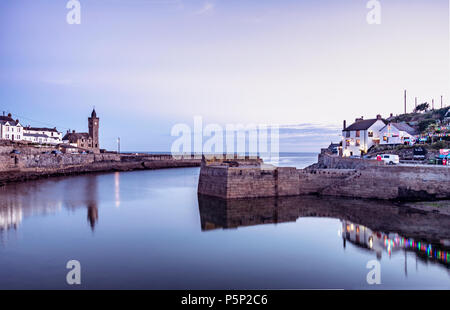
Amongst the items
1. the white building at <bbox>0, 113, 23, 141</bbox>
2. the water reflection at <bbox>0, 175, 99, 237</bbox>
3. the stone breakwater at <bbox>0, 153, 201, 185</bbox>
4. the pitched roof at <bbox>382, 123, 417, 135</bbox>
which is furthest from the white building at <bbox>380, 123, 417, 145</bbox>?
the white building at <bbox>0, 113, 23, 141</bbox>

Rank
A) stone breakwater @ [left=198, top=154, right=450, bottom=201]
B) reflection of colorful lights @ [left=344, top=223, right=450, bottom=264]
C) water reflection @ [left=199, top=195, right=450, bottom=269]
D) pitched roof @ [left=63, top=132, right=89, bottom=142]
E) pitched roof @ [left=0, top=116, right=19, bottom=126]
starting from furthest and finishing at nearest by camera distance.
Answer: pitched roof @ [left=63, top=132, right=89, bottom=142] → pitched roof @ [left=0, top=116, right=19, bottom=126] → stone breakwater @ [left=198, top=154, right=450, bottom=201] → water reflection @ [left=199, top=195, right=450, bottom=269] → reflection of colorful lights @ [left=344, top=223, right=450, bottom=264]

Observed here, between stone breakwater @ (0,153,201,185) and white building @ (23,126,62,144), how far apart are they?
61.4 feet

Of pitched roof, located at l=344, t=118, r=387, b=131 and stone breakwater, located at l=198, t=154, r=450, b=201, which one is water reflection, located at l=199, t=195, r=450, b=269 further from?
pitched roof, located at l=344, t=118, r=387, b=131

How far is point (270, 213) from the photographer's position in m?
18.7

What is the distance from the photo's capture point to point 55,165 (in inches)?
1752

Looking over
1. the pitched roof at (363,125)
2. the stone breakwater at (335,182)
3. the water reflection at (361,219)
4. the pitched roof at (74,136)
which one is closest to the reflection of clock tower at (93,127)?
the pitched roof at (74,136)

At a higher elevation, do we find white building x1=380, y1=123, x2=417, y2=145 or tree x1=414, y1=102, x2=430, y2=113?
tree x1=414, y1=102, x2=430, y2=113

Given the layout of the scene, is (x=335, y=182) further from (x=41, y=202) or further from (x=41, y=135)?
(x=41, y=135)

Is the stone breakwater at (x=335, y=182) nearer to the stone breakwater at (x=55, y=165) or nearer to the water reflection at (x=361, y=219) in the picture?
the water reflection at (x=361, y=219)

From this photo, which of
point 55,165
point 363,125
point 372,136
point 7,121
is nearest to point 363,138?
point 372,136

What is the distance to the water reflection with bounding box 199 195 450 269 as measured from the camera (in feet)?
41.7

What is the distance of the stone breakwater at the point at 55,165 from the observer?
119 ft

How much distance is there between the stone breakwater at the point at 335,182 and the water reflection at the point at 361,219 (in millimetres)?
755
